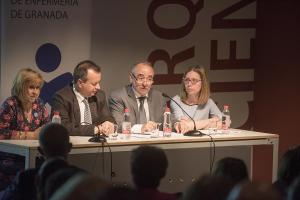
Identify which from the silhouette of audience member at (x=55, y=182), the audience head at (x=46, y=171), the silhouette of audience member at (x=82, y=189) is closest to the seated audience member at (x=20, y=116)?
the audience head at (x=46, y=171)

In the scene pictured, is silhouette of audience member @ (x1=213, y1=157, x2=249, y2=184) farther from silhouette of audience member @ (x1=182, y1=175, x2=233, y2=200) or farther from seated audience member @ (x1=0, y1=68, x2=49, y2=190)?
seated audience member @ (x1=0, y1=68, x2=49, y2=190)

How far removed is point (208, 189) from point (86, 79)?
12.1 feet

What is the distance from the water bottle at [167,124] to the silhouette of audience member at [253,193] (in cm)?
371

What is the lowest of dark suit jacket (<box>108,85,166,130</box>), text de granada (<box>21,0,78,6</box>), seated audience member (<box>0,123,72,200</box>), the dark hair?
seated audience member (<box>0,123,72,200</box>)

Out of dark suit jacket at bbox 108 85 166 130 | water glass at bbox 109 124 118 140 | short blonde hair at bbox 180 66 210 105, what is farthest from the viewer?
short blonde hair at bbox 180 66 210 105

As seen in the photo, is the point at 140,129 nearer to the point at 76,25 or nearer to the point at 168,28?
the point at 76,25

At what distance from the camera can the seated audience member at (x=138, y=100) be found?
246 inches

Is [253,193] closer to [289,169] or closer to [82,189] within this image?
[82,189]

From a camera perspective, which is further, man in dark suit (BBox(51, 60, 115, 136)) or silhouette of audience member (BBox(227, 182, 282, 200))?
man in dark suit (BBox(51, 60, 115, 136))

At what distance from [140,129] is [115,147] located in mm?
542

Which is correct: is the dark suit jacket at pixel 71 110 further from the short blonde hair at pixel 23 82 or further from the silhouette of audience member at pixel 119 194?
the silhouette of audience member at pixel 119 194

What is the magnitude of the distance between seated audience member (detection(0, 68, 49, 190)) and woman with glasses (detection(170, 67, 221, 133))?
1383 millimetres

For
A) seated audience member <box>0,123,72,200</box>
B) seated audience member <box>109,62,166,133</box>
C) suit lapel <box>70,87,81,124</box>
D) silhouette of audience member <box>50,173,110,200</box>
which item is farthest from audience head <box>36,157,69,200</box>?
seated audience member <box>109,62,166,133</box>

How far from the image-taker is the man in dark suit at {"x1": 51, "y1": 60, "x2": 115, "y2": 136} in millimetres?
5793
